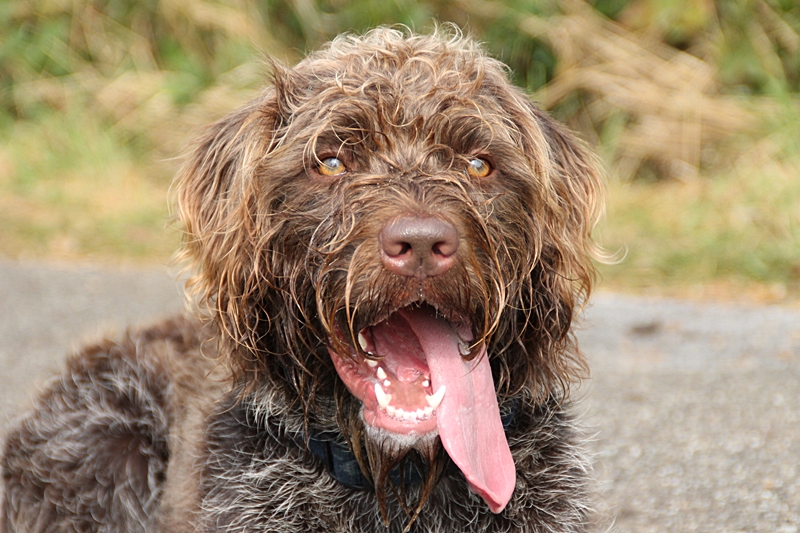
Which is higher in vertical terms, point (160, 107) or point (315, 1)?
point (315, 1)

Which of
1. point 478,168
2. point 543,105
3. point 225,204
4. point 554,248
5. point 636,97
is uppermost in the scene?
point 478,168

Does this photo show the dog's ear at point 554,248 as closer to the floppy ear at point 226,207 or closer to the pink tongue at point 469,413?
the pink tongue at point 469,413

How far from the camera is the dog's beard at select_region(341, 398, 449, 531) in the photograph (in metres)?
2.85

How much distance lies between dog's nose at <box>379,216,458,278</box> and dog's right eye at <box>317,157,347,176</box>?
0.45 metres

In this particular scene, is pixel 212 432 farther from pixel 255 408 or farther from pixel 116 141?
pixel 116 141

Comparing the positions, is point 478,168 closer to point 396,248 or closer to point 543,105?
point 396,248

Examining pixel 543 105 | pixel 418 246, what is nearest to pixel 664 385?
pixel 418 246

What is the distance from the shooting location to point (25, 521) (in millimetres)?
3826

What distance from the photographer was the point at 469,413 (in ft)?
9.46

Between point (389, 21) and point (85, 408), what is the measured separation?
378 inches

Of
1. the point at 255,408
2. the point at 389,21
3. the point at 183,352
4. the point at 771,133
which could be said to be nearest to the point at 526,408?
the point at 255,408

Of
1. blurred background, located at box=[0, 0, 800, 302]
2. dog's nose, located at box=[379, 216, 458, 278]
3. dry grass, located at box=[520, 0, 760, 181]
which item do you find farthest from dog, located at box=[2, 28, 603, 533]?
dry grass, located at box=[520, 0, 760, 181]

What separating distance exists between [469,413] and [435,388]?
5.4 inches

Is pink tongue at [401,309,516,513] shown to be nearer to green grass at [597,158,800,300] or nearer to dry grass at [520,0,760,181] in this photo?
green grass at [597,158,800,300]
